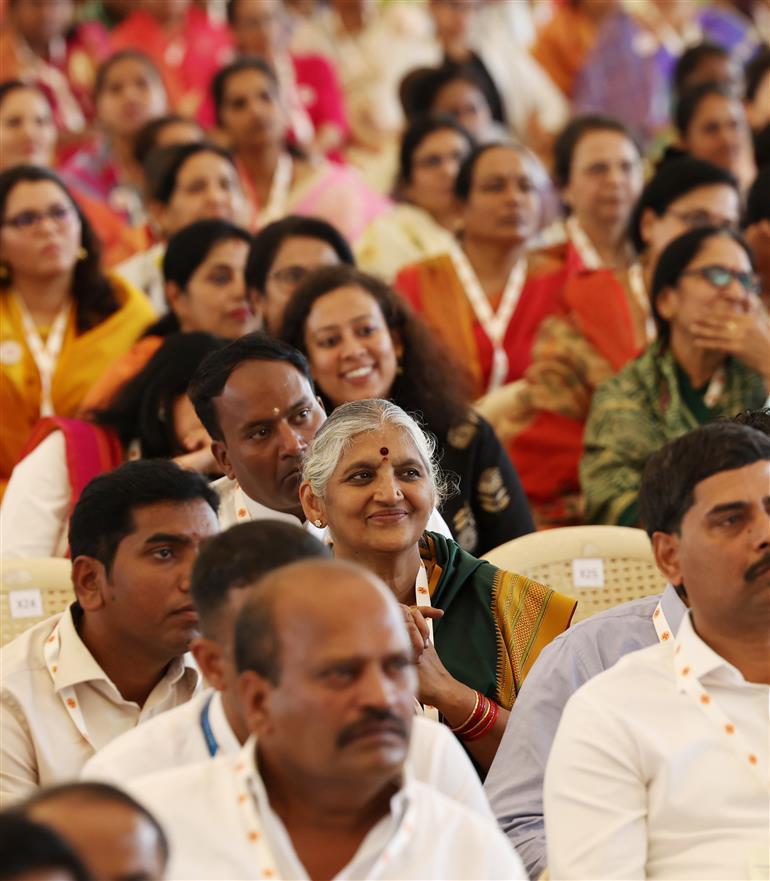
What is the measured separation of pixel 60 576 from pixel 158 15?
5221 millimetres

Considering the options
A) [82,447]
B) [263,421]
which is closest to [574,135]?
[82,447]

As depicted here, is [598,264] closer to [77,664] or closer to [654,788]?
[77,664]

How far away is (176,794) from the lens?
6.17ft

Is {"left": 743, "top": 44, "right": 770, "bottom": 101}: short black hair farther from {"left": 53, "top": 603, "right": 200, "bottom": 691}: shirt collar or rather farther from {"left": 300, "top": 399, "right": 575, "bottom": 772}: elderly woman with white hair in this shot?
{"left": 53, "top": 603, "right": 200, "bottom": 691}: shirt collar

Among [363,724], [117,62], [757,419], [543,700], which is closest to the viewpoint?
[363,724]

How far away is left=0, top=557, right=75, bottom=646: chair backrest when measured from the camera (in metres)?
3.07

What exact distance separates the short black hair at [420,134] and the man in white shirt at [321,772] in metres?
4.08

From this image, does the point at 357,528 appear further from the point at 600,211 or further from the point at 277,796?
the point at 600,211

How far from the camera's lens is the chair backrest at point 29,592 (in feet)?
10.1

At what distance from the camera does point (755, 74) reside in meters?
6.71

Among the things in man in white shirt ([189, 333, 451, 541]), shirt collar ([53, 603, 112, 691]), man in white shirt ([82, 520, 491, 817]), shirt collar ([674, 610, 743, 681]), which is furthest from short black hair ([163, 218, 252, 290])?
shirt collar ([674, 610, 743, 681])

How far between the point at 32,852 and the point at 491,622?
4.52ft

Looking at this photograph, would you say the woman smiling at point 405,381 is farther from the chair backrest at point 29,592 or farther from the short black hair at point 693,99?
the short black hair at point 693,99

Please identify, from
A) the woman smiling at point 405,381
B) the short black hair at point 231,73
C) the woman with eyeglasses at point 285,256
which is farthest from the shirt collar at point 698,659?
the short black hair at point 231,73
